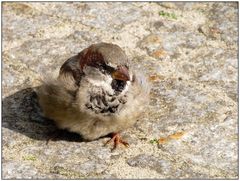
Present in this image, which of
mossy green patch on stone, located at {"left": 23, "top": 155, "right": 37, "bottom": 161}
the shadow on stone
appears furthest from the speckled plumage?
mossy green patch on stone, located at {"left": 23, "top": 155, "right": 37, "bottom": 161}

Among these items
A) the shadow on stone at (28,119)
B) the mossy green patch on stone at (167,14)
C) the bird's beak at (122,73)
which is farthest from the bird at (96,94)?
the mossy green patch on stone at (167,14)

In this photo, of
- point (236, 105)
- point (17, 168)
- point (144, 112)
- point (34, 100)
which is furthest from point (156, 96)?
point (17, 168)

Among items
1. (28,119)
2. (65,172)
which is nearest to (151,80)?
(28,119)

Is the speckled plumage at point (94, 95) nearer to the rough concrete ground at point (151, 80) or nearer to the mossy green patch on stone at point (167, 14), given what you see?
the rough concrete ground at point (151, 80)

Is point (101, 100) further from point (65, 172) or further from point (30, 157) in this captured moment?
point (30, 157)

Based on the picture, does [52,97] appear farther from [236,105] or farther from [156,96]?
[236,105]

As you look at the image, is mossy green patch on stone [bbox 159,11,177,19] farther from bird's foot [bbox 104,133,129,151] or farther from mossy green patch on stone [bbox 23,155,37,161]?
mossy green patch on stone [bbox 23,155,37,161]
